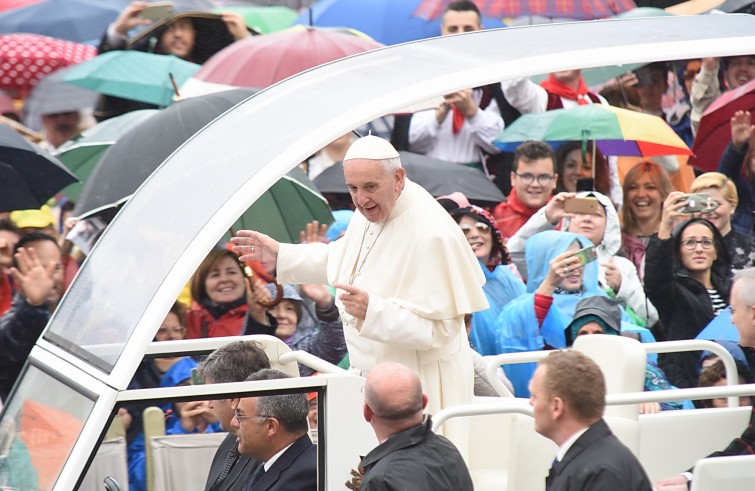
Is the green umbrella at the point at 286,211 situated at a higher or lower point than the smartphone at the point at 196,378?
higher

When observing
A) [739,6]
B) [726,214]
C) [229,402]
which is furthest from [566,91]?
[229,402]

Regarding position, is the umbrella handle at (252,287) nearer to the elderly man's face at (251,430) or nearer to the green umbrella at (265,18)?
the elderly man's face at (251,430)

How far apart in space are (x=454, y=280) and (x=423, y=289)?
0.13m

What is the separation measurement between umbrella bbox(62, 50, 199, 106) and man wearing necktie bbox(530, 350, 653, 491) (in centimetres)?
689

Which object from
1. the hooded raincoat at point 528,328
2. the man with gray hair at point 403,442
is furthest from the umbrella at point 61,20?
the man with gray hair at point 403,442

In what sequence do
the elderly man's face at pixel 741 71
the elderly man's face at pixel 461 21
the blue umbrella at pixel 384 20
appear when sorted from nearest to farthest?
the elderly man's face at pixel 741 71, the elderly man's face at pixel 461 21, the blue umbrella at pixel 384 20

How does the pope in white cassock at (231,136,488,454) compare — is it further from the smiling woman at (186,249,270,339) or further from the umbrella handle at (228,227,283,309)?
the smiling woman at (186,249,270,339)

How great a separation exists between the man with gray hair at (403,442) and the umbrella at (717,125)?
545cm

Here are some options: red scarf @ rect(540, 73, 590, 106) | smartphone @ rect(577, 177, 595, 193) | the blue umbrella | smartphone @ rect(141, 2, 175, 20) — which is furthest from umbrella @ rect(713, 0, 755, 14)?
Answer: smartphone @ rect(141, 2, 175, 20)

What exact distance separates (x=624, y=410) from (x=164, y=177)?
7.08 feet

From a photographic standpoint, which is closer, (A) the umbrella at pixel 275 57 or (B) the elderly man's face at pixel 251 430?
(B) the elderly man's face at pixel 251 430

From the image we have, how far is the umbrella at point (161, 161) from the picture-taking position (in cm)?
772

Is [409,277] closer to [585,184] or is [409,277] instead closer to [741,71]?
[585,184]

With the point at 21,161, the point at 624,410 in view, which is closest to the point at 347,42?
the point at 21,161
